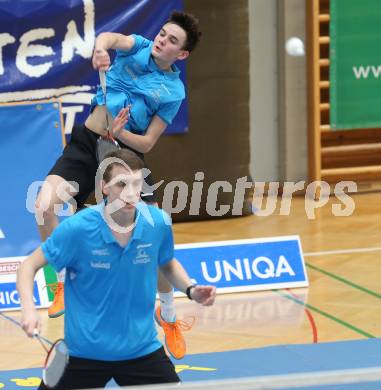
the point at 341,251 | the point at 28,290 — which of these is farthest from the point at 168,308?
the point at 341,251

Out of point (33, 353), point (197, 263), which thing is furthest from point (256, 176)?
point (33, 353)

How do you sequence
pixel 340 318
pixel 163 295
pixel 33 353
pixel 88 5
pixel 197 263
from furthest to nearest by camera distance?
pixel 88 5, pixel 197 263, pixel 340 318, pixel 33 353, pixel 163 295

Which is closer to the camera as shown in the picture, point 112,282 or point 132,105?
point 112,282

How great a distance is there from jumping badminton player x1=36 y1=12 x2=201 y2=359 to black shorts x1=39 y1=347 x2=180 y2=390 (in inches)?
60.5

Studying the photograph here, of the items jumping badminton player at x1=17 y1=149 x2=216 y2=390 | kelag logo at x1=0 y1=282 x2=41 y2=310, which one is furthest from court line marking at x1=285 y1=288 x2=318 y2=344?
jumping badminton player at x1=17 y1=149 x2=216 y2=390

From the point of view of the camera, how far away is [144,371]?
Answer: 3865 millimetres

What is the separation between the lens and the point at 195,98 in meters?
9.38

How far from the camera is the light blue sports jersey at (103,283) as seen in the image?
3738 mm

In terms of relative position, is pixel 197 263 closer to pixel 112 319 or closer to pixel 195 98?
pixel 195 98

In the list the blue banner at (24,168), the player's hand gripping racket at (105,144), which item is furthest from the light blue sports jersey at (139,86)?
the blue banner at (24,168)

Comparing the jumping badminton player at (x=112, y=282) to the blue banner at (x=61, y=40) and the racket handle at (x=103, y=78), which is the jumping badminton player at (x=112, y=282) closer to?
the racket handle at (x=103, y=78)

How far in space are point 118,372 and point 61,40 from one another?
17.0ft

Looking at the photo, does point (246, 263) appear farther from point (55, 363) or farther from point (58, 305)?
point (55, 363)

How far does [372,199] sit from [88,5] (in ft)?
12.7
